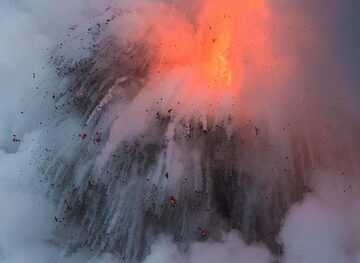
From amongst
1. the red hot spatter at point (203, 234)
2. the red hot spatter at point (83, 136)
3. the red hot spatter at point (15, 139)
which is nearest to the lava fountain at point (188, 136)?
the red hot spatter at point (203, 234)

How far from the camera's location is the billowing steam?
51000 millimetres

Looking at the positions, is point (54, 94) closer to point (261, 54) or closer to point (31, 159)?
point (31, 159)

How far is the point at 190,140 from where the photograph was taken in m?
52.8

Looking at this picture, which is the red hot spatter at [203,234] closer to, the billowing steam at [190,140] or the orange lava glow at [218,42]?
the billowing steam at [190,140]

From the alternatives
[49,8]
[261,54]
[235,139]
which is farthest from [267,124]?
[49,8]

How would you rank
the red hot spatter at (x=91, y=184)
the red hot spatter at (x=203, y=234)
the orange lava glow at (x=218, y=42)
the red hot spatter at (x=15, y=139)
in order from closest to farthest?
the red hot spatter at (x=203, y=234)
the red hot spatter at (x=91, y=184)
the orange lava glow at (x=218, y=42)
the red hot spatter at (x=15, y=139)

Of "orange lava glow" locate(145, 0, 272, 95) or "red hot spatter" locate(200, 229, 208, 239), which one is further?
"orange lava glow" locate(145, 0, 272, 95)

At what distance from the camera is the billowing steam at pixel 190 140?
2008 inches

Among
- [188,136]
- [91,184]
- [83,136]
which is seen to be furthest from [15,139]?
[188,136]

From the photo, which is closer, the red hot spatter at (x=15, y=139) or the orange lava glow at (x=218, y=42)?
the orange lava glow at (x=218, y=42)

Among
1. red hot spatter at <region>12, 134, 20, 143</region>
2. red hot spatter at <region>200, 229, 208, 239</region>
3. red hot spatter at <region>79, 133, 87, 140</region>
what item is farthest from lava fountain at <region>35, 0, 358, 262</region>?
red hot spatter at <region>12, 134, 20, 143</region>

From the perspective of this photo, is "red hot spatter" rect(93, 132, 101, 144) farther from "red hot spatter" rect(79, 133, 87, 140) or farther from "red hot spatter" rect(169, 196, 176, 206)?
"red hot spatter" rect(169, 196, 176, 206)

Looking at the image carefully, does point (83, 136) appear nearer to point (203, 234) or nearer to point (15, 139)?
point (15, 139)

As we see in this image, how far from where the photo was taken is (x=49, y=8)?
6588 centimetres
